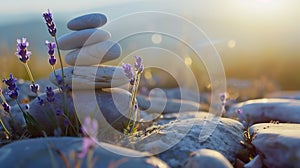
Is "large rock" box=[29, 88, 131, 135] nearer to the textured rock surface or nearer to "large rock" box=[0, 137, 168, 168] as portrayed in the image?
"large rock" box=[0, 137, 168, 168]

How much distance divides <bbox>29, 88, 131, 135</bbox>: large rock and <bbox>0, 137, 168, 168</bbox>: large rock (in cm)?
106

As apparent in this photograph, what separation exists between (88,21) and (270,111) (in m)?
2.32

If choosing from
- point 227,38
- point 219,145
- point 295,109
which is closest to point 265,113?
point 295,109

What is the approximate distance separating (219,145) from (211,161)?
3.32 ft

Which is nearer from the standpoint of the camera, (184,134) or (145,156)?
(145,156)

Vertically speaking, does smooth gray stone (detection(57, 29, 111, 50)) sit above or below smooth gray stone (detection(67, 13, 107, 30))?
below

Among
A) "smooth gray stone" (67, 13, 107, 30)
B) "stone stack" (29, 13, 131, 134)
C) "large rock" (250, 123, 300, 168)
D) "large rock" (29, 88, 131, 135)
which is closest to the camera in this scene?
"large rock" (250, 123, 300, 168)

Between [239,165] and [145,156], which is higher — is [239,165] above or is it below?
below

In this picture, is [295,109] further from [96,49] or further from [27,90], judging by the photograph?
[27,90]

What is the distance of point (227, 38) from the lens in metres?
15.1

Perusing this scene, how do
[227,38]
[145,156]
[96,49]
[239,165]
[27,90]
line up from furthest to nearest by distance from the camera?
[227,38], [27,90], [96,49], [239,165], [145,156]

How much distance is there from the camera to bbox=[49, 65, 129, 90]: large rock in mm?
4152

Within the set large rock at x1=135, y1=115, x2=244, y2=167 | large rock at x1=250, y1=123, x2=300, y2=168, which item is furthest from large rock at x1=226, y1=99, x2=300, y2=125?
large rock at x1=250, y1=123, x2=300, y2=168

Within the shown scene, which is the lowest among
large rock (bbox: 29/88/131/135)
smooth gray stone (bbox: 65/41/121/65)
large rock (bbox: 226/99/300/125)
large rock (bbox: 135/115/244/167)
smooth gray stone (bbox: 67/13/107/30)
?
large rock (bbox: 226/99/300/125)
